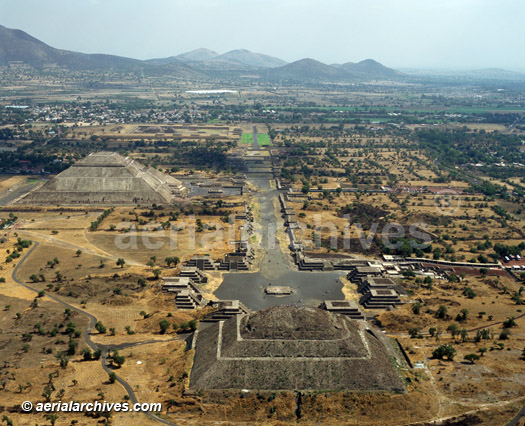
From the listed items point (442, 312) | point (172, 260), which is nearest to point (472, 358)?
point (442, 312)

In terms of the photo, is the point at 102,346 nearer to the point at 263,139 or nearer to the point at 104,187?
the point at 104,187

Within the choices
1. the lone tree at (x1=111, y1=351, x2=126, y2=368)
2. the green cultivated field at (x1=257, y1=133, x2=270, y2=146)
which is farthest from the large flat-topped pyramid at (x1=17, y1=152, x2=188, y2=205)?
the green cultivated field at (x1=257, y1=133, x2=270, y2=146)

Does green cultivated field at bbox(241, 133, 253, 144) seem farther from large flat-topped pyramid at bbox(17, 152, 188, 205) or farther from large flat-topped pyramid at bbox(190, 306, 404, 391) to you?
large flat-topped pyramid at bbox(190, 306, 404, 391)

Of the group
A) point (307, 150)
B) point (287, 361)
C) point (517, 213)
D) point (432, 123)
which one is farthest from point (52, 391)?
point (432, 123)

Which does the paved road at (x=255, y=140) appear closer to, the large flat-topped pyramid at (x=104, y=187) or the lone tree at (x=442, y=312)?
the large flat-topped pyramid at (x=104, y=187)

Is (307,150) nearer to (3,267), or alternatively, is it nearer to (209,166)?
(209,166)
